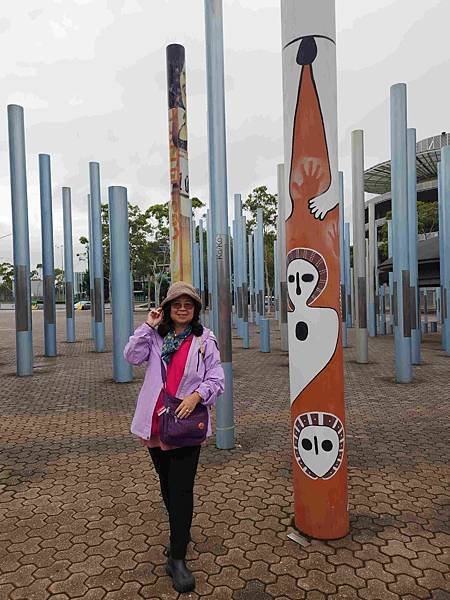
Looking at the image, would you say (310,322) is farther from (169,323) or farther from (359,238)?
(359,238)

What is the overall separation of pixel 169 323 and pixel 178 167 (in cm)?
268

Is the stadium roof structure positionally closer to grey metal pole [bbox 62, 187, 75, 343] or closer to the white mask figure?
grey metal pole [bbox 62, 187, 75, 343]

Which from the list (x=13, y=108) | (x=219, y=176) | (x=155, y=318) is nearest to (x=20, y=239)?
(x=13, y=108)

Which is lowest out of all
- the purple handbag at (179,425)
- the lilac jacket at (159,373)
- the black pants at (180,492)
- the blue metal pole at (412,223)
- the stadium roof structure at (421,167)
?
the black pants at (180,492)

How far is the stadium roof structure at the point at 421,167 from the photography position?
43.8 meters

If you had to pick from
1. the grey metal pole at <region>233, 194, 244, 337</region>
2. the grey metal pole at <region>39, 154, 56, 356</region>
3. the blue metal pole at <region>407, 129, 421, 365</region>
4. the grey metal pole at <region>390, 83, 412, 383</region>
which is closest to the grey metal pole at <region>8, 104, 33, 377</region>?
the grey metal pole at <region>39, 154, 56, 356</region>

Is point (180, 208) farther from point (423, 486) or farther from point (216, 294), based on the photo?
point (423, 486)

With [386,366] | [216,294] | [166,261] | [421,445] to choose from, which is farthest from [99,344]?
[166,261]

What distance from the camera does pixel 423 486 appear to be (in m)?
4.15

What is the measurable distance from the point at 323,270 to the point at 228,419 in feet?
8.08

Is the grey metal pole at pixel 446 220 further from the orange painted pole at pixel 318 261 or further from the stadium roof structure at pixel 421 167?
the stadium roof structure at pixel 421 167

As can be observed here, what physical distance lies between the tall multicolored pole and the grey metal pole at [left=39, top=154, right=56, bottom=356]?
29.0ft

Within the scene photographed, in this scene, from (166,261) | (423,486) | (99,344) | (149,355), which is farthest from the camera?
(166,261)

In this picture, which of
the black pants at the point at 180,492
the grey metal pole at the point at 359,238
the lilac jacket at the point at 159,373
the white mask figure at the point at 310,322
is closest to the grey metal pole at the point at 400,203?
the grey metal pole at the point at 359,238
